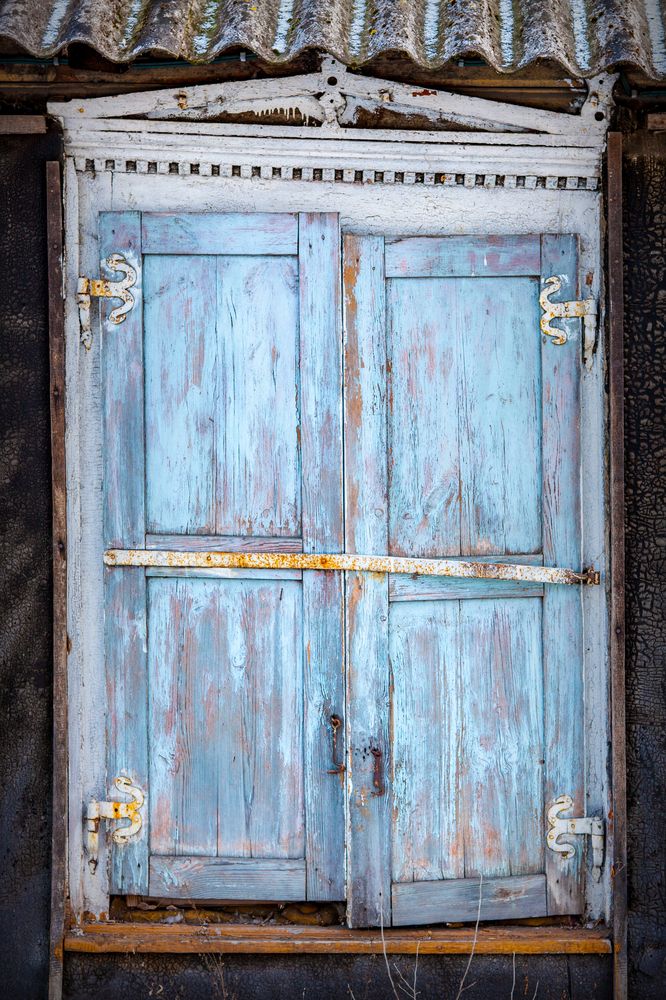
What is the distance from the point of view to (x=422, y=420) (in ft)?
9.45

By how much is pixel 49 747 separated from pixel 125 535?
751mm

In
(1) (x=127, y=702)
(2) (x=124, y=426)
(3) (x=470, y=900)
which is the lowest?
(3) (x=470, y=900)

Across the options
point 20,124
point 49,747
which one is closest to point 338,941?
point 49,747

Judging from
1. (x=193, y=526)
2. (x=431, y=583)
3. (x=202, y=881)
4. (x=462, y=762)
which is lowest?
(x=202, y=881)

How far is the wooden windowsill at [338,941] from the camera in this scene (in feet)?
9.31

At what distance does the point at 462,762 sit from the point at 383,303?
1.56 m

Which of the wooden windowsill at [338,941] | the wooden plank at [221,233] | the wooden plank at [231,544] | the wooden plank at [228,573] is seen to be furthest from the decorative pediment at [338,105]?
the wooden windowsill at [338,941]

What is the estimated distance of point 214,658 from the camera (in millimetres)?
2904

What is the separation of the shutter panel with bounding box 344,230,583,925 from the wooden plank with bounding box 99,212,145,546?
27.3 inches

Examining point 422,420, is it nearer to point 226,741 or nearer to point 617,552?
point 617,552

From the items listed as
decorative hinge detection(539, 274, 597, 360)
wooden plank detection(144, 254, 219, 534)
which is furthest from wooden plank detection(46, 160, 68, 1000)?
decorative hinge detection(539, 274, 597, 360)

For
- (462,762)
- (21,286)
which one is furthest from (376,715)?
(21,286)

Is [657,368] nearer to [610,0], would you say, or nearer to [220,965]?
[610,0]

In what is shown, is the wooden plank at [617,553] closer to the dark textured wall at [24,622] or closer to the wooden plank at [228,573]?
the wooden plank at [228,573]
